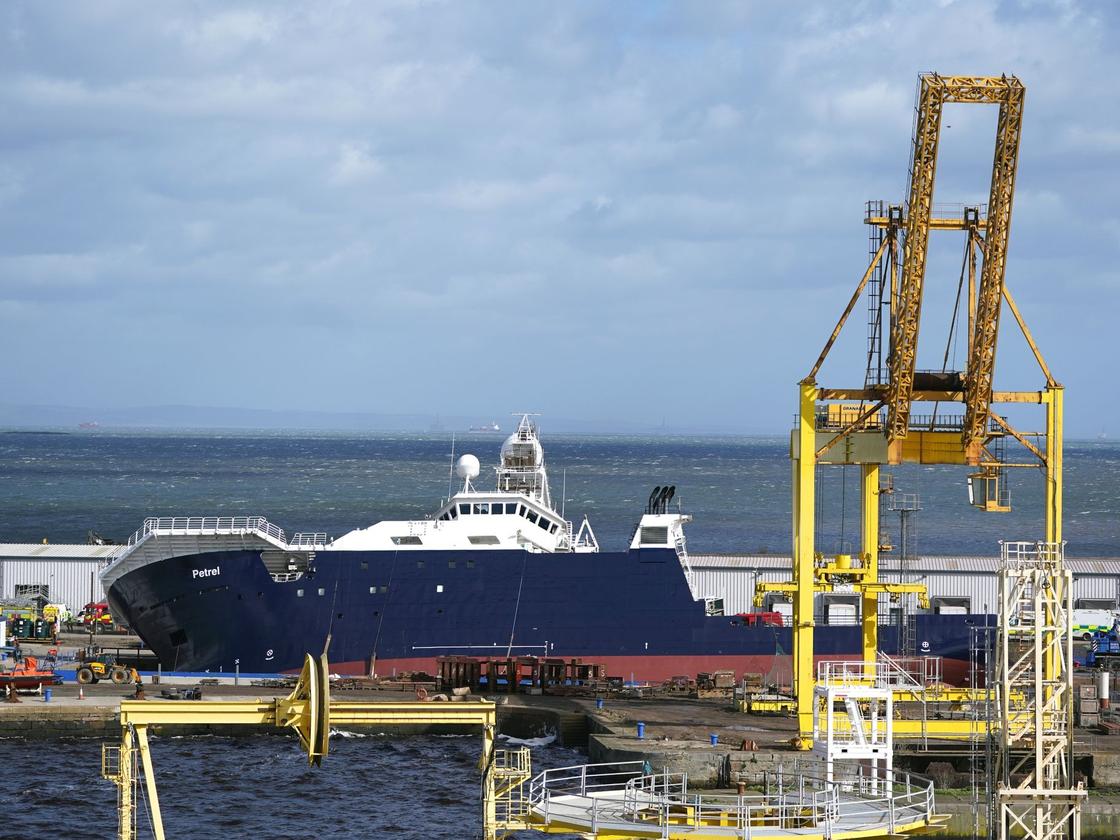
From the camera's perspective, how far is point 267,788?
39594 millimetres

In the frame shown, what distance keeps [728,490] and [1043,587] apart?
462ft

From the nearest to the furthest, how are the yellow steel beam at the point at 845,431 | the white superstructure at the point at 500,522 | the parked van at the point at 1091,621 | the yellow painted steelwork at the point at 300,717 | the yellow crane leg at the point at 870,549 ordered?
the yellow painted steelwork at the point at 300,717, the yellow steel beam at the point at 845,431, the yellow crane leg at the point at 870,549, the white superstructure at the point at 500,522, the parked van at the point at 1091,621

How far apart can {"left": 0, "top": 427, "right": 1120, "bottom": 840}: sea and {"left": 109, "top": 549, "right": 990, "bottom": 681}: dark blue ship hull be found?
5289mm

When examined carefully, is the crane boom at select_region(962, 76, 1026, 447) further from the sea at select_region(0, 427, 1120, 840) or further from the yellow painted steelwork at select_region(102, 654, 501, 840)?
the yellow painted steelwork at select_region(102, 654, 501, 840)

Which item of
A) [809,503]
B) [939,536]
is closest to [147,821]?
[809,503]

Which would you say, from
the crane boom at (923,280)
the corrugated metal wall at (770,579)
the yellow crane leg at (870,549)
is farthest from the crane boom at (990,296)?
the corrugated metal wall at (770,579)

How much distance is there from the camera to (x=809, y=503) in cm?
3925

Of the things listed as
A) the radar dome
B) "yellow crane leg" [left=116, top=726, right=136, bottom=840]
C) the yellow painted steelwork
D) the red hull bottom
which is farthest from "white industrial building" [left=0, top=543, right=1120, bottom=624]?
"yellow crane leg" [left=116, top=726, right=136, bottom=840]

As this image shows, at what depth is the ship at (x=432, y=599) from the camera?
165 feet

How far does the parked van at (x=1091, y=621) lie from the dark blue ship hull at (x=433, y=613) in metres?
13.6

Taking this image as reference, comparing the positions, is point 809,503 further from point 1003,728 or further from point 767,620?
point 767,620

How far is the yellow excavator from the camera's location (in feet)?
160

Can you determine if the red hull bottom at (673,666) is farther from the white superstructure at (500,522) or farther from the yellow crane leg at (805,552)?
the yellow crane leg at (805,552)

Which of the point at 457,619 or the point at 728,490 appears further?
the point at 728,490
